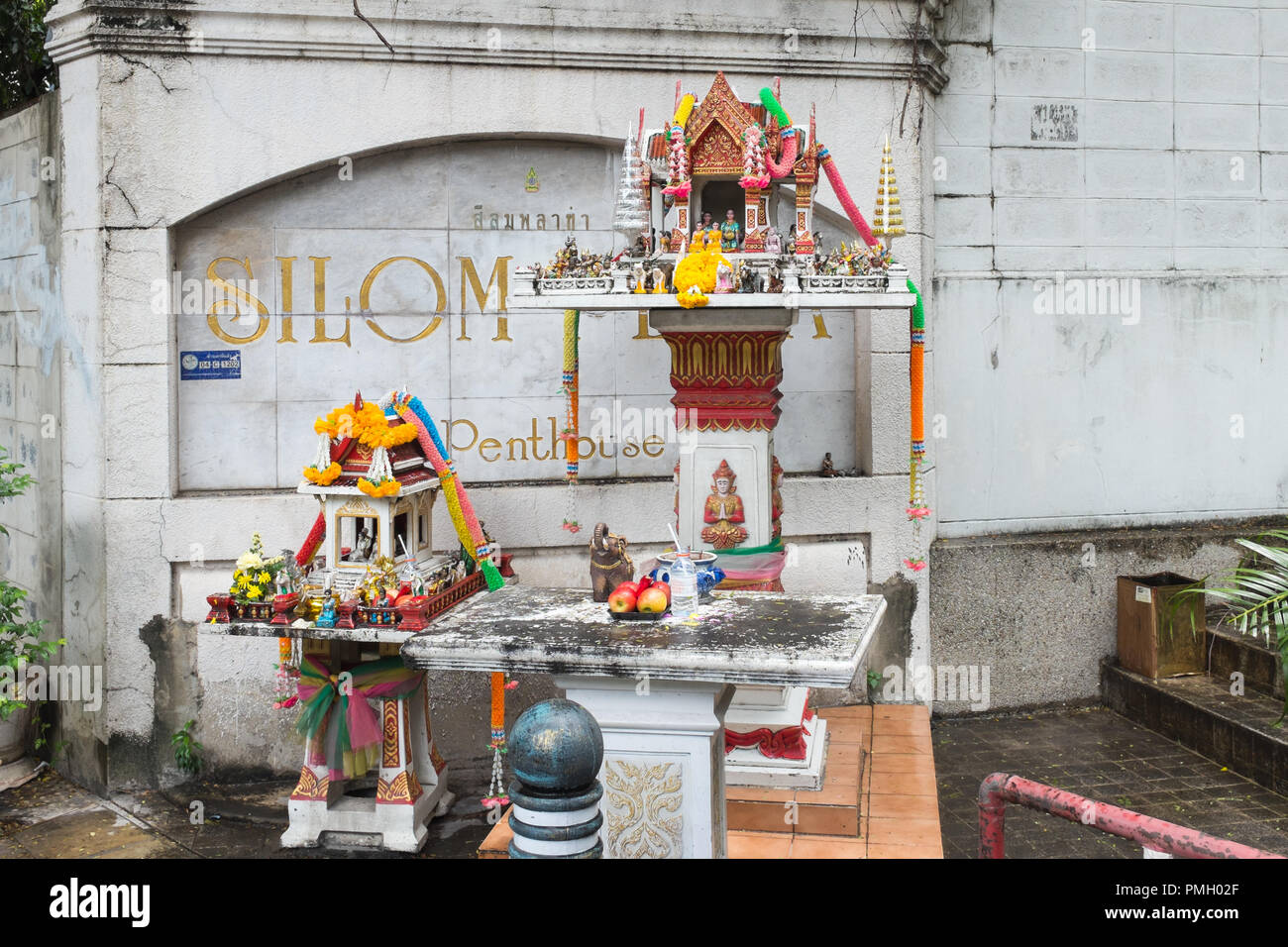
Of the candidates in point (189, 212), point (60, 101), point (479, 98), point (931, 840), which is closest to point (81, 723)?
point (189, 212)

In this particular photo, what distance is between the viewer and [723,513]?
7020 millimetres

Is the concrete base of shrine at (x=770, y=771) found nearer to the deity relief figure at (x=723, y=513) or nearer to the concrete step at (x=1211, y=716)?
the deity relief figure at (x=723, y=513)

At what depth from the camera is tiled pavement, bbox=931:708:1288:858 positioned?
23.2ft

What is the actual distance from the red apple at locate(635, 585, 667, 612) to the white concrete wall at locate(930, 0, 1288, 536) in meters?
4.72

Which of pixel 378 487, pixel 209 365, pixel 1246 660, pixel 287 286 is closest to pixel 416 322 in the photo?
pixel 287 286

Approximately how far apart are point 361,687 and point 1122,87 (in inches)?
289

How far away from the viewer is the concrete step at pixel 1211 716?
7.75 meters

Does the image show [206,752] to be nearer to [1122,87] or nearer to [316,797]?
[316,797]

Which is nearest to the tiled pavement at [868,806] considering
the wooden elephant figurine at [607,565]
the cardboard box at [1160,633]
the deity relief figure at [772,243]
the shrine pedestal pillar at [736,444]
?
the shrine pedestal pillar at [736,444]

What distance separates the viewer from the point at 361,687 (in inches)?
273

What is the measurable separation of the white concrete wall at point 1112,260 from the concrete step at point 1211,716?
1386 millimetres

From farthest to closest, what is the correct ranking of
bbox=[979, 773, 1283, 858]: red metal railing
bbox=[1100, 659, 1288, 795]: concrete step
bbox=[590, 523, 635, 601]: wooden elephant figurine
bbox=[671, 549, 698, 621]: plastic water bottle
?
1. bbox=[1100, 659, 1288, 795]: concrete step
2. bbox=[590, 523, 635, 601]: wooden elephant figurine
3. bbox=[671, 549, 698, 621]: plastic water bottle
4. bbox=[979, 773, 1283, 858]: red metal railing

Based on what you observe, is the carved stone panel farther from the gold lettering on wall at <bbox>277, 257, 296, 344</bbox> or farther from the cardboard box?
the cardboard box

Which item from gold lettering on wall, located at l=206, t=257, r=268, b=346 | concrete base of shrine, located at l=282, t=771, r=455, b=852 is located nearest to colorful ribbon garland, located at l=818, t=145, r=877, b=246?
gold lettering on wall, located at l=206, t=257, r=268, b=346
